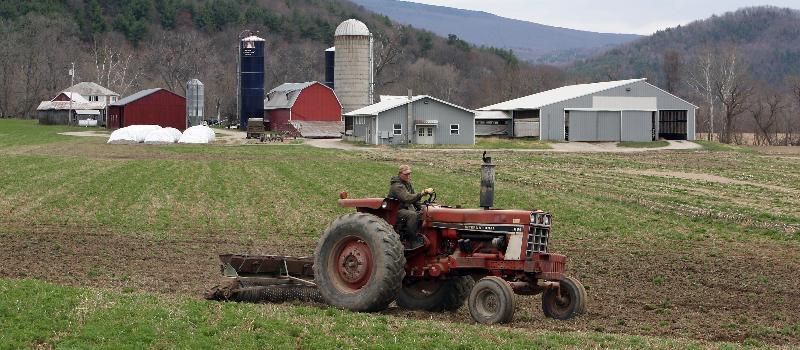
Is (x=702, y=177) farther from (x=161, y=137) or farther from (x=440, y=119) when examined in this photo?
(x=161, y=137)

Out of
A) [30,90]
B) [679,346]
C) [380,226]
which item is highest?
[30,90]

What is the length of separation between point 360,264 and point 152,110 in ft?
277

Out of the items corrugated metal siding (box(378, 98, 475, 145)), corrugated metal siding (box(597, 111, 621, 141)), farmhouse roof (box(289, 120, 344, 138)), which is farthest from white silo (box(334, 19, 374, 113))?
corrugated metal siding (box(597, 111, 621, 141))

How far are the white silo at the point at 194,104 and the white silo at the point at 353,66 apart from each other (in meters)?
11.6

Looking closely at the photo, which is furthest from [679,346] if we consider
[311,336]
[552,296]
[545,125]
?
[545,125]

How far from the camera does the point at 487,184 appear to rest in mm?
14664

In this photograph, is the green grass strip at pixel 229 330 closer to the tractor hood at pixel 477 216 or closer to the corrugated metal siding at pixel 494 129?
the tractor hood at pixel 477 216

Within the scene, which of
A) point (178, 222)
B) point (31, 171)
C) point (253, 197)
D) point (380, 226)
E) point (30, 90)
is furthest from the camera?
point (30, 90)

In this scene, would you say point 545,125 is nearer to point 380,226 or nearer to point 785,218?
point 785,218

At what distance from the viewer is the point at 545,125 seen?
82.4 meters

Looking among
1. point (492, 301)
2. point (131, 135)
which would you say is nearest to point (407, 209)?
point (492, 301)

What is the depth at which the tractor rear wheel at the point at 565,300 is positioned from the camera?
14.6m

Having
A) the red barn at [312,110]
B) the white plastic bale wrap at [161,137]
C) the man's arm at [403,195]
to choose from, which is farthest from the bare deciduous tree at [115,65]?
the man's arm at [403,195]

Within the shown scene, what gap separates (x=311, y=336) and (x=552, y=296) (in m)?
3.92
